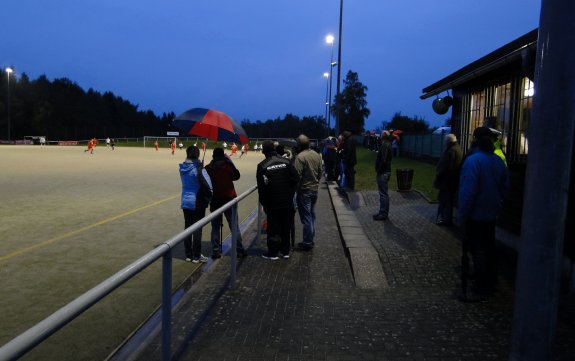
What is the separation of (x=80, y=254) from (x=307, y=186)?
359cm

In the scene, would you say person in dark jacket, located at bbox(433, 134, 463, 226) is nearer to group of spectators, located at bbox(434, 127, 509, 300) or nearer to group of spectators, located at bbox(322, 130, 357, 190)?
group of spectators, located at bbox(434, 127, 509, 300)

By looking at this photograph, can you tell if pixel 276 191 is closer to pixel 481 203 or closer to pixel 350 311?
pixel 350 311

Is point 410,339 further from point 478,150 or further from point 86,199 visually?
point 86,199

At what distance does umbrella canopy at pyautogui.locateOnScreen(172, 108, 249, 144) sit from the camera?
6812 millimetres

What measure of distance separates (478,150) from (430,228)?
3921mm

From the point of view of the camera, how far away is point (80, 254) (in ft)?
23.7

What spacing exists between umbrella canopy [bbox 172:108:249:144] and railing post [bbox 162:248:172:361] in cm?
360

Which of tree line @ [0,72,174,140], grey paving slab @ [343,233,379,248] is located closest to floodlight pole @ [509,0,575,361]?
grey paving slab @ [343,233,379,248]

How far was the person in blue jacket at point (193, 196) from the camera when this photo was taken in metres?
6.99

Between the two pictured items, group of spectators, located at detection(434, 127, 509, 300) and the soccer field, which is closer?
the soccer field

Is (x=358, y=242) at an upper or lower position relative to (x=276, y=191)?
lower

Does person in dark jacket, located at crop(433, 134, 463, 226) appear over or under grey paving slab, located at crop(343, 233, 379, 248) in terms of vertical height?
over

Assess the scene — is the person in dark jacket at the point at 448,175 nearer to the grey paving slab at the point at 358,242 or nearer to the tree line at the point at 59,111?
the grey paving slab at the point at 358,242

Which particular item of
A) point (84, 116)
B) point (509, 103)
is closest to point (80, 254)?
point (509, 103)
